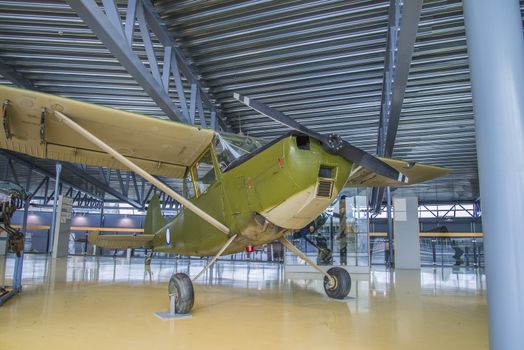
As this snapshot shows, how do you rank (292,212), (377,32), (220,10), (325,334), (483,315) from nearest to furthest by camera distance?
(325,334) → (292,212) → (483,315) → (220,10) → (377,32)

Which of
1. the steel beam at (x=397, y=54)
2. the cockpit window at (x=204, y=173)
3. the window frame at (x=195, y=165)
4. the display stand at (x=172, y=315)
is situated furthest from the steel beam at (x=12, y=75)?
the steel beam at (x=397, y=54)

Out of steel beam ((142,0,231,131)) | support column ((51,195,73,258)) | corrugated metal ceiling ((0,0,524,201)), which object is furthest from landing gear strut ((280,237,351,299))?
support column ((51,195,73,258))

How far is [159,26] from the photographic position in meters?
6.73

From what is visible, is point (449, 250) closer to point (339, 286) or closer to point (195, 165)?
point (339, 286)

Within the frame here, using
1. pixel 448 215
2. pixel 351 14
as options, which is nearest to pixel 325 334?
pixel 351 14

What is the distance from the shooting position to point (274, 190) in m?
4.53

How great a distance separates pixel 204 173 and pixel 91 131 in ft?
6.20

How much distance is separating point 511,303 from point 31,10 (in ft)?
25.7

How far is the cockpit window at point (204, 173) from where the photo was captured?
20.0 ft

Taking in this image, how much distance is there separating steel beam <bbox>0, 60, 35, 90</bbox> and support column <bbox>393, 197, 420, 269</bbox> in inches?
522

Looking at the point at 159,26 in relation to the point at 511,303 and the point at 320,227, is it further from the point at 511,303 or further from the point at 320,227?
the point at 320,227

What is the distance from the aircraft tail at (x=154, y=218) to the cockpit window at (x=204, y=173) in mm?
2989

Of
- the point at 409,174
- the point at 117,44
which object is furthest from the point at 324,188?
the point at 409,174

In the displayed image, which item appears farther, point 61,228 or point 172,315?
point 61,228
